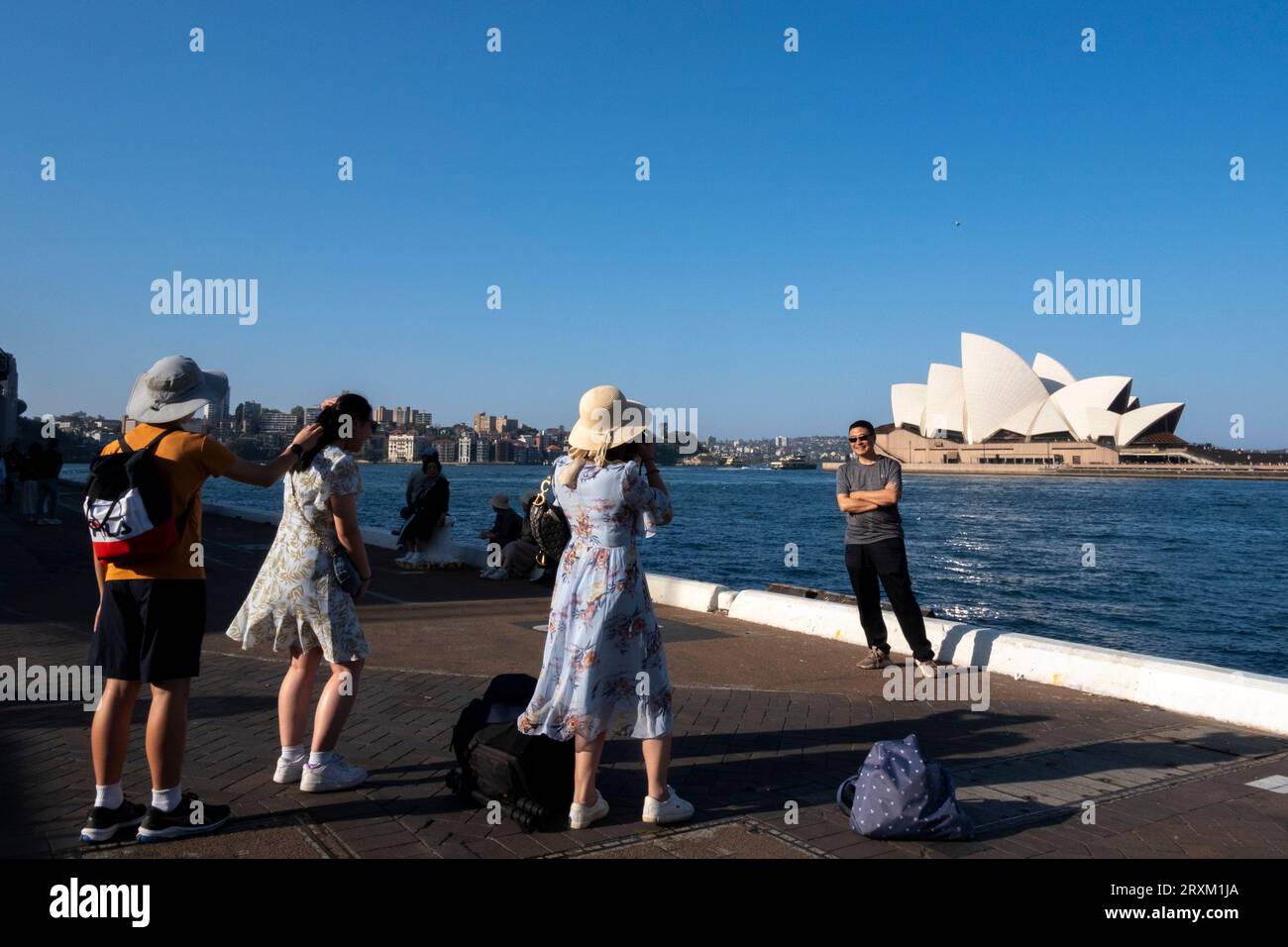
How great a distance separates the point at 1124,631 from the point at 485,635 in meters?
13.2

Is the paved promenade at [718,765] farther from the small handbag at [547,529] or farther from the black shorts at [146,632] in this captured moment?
the small handbag at [547,529]

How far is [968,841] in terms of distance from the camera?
3.23 metres

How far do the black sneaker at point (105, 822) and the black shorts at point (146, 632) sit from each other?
44cm

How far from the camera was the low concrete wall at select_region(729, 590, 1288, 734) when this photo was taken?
4875 millimetres

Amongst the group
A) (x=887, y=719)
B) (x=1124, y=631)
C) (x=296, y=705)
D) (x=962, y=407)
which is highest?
(x=962, y=407)

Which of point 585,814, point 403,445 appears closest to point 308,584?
point 585,814

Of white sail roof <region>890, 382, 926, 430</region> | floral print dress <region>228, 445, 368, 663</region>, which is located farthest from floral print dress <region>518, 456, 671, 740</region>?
white sail roof <region>890, 382, 926, 430</region>

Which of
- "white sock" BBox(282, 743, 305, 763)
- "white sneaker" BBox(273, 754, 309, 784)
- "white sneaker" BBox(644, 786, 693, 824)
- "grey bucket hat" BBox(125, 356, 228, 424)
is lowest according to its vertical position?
"white sneaker" BBox(644, 786, 693, 824)

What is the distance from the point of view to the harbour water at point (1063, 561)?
53.9ft

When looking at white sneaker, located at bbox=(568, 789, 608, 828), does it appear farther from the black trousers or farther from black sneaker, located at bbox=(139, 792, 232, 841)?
the black trousers

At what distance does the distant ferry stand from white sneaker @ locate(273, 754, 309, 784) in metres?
166

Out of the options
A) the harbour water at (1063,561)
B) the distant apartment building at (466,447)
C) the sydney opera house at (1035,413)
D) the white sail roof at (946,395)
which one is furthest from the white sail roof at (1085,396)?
the distant apartment building at (466,447)
